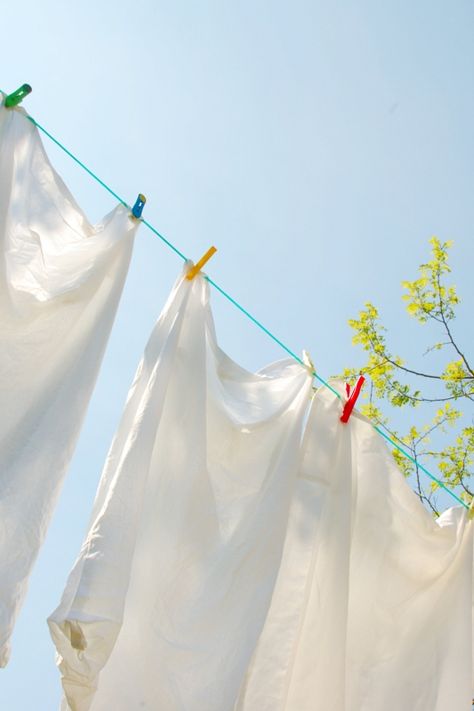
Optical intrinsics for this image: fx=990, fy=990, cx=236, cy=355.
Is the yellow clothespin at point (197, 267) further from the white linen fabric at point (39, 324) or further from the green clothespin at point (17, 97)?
the green clothespin at point (17, 97)

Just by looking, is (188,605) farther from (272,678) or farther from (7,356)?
(7,356)

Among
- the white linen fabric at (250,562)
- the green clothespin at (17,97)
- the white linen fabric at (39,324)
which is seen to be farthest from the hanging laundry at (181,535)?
the green clothespin at (17,97)

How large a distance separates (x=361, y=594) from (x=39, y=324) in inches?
59.5

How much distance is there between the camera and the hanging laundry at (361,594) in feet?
10.6

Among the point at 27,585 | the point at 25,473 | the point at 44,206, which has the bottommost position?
the point at 27,585

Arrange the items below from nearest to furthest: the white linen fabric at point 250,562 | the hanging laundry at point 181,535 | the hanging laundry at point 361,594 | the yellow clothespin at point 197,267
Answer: the hanging laundry at point 181,535 → the white linen fabric at point 250,562 → the hanging laundry at point 361,594 → the yellow clothespin at point 197,267

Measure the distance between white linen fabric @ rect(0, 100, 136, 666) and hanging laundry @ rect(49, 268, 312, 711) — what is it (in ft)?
0.55

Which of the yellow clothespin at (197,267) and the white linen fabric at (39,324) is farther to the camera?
the yellow clothespin at (197,267)

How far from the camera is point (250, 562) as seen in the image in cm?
314

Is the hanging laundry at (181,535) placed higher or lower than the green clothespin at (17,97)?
lower

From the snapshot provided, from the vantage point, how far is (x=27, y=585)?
8.45 feet

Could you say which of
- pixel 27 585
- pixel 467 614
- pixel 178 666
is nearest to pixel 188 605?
pixel 178 666

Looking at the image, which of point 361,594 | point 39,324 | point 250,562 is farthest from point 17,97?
point 361,594

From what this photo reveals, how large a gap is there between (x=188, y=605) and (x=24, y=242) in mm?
1260
